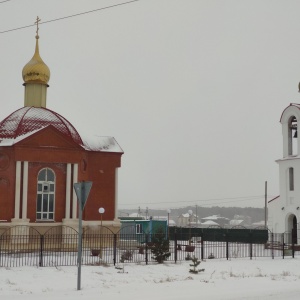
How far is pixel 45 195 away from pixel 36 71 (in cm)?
786

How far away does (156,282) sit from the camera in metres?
13.7

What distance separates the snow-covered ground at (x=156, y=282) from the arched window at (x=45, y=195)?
24.6 ft

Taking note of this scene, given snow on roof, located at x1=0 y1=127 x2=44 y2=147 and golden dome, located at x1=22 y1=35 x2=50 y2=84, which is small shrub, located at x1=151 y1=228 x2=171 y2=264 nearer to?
snow on roof, located at x1=0 y1=127 x2=44 y2=147

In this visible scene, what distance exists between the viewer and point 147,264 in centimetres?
1855

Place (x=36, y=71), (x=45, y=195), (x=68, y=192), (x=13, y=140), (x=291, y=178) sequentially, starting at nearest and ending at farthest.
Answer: (x=13, y=140)
(x=45, y=195)
(x=68, y=192)
(x=36, y=71)
(x=291, y=178)

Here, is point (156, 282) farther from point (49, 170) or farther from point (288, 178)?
point (288, 178)

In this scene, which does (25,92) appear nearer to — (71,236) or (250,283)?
(71,236)

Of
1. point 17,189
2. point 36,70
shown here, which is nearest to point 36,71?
point 36,70

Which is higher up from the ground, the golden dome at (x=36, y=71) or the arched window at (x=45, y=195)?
the golden dome at (x=36, y=71)

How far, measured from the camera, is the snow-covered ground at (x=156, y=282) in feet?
38.2

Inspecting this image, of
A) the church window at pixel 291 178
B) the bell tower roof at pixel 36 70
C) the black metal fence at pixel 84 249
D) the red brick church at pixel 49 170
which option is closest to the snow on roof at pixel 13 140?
the red brick church at pixel 49 170

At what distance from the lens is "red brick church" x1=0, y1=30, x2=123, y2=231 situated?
2362 cm

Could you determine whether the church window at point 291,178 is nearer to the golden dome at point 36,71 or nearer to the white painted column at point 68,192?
the white painted column at point 68,192

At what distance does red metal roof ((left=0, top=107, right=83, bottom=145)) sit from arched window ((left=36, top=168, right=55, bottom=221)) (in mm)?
2222
